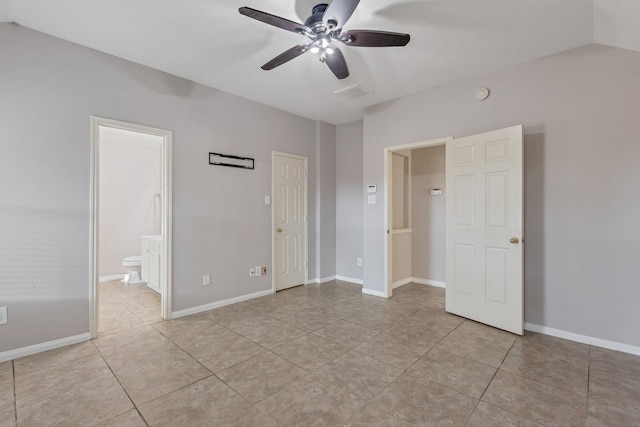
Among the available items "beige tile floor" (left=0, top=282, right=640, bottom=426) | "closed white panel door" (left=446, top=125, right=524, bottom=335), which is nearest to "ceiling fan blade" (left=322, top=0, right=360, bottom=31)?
"closed white panel door" (left=446, top=125, right=524, bottom=335)

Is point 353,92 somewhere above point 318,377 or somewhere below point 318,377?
above

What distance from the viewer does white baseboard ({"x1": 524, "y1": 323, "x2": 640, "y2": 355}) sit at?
2.51m

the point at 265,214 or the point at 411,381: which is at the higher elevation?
the point at 265,214

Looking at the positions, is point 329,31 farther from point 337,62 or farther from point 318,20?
point 337,62

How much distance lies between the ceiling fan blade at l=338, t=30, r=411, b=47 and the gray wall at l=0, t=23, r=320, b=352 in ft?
7.12

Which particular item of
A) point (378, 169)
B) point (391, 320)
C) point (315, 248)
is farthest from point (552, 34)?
point (315, 248)

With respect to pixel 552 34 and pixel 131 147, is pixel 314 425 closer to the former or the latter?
pixel 552 34

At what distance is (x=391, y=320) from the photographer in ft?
10.6

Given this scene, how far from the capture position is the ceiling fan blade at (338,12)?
5.71 ft

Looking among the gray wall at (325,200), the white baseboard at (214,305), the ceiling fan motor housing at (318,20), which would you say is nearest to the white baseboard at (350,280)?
the gray wall at (325,200)

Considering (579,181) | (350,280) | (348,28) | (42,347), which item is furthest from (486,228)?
(42,347)

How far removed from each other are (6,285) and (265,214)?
2599 mm

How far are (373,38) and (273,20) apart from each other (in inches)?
28.0

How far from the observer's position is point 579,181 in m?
2.72
